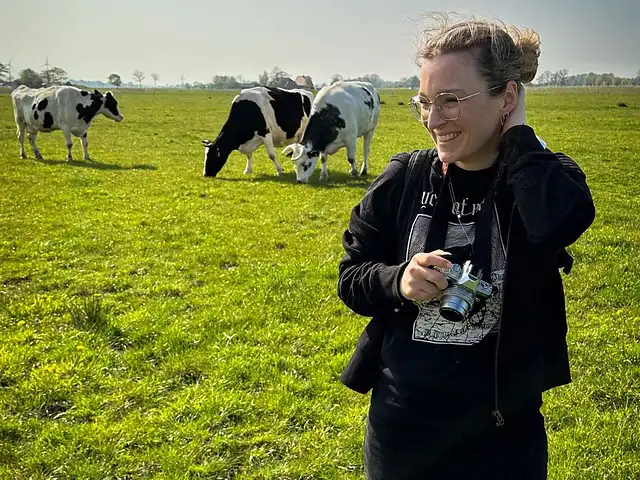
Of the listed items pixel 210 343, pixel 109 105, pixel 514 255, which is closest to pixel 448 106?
pixel 514 255

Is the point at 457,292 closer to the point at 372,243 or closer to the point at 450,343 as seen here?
the point at 450,343

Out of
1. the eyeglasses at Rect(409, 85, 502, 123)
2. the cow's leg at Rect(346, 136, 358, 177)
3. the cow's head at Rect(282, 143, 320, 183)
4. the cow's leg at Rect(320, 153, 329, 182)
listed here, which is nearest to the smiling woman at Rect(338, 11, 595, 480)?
the eyeglasses at Rect(409, 85, 502, 123)

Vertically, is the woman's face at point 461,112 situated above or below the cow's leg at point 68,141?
above

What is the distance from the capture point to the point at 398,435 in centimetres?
Result: 193

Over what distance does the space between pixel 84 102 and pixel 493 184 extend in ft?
62.2

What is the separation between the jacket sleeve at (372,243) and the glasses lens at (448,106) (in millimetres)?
268

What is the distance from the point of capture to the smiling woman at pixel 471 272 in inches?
69.5

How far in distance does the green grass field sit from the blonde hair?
2.82 m

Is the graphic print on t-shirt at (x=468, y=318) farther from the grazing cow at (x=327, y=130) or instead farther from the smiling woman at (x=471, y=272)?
the grazing cow at (x=327, y=130)

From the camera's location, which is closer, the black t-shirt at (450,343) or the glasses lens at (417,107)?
the black t-shirt at (450,343)

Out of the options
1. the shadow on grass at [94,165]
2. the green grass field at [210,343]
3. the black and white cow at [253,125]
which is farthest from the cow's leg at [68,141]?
the green grass field at [210,343]

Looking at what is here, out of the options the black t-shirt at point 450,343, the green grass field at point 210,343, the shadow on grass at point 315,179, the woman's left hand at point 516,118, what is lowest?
the green grass field at point 210,343

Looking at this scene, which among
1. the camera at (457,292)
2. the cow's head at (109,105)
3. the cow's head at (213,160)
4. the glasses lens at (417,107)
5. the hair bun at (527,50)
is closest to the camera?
the camera at (457,292)

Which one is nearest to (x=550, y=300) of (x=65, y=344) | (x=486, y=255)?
(x=486, y=255)
